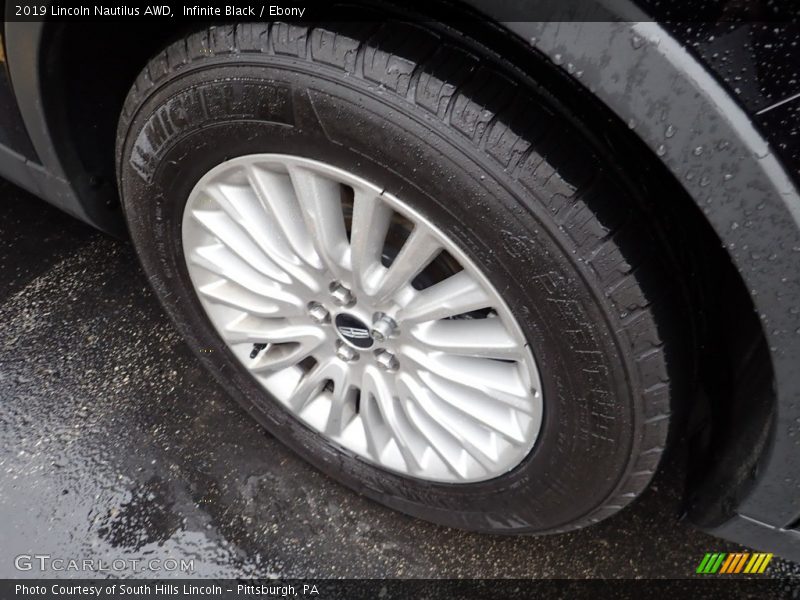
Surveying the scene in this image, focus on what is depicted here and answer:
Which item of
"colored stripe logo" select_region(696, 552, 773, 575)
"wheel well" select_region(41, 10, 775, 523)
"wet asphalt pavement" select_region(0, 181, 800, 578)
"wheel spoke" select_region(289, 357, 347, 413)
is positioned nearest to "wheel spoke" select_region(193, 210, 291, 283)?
"wheel spoke" select_region(289, 357, 347, 413)

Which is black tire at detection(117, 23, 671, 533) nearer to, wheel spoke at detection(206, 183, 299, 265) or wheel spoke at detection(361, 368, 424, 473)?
wheel spoke at detection(206, 183, 299, 265)

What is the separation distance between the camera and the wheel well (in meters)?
1.03

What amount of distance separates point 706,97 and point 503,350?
0.55m

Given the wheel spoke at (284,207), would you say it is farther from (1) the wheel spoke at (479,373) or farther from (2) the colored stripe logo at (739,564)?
(2) the colored stripe logo at (739,564)

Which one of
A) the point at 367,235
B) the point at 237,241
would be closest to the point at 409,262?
the point at 367,235

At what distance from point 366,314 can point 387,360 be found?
13 cm

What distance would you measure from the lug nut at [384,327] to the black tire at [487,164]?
0.29m

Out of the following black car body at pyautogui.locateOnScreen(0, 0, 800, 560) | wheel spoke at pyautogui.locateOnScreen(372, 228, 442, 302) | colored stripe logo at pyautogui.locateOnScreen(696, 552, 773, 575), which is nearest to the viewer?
black car body at pyautogui.locateOnScreen(0, 0, 800, 560)

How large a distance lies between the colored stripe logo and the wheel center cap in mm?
966

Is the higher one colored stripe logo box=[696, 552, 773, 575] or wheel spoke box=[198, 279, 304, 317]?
colored stripe logo box=[696, 552, 773, 575]

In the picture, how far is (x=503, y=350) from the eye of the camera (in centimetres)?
119

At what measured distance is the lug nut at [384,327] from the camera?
131 centimetres

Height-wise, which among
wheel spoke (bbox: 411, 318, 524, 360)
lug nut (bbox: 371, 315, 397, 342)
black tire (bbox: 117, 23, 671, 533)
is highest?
black tire (bbox: 117, 23, 671, 533)

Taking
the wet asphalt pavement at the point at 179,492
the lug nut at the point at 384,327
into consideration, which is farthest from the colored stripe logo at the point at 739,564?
the lug nut at the point at 384,327
